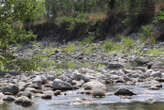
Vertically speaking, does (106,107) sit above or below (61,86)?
above

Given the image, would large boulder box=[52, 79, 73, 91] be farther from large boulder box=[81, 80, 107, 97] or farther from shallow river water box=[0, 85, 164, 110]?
shallow river water box=[0, 85, 164, 110]

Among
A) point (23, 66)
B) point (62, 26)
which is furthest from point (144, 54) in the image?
point (62, 26)

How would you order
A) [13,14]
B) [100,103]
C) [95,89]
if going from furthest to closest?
1. [13,14]
2. [95,89]
3. [100,103]

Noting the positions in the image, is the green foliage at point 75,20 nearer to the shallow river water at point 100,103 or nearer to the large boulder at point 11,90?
the large boulder at point 11,90

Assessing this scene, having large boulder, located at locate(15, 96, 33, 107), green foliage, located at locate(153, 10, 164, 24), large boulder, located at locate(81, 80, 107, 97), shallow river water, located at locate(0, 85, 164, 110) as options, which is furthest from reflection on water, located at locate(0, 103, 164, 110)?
green foliage, located at locate(153, 10, 164, 24)

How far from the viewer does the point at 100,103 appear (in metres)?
4.78

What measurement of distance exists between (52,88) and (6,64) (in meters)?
3.09

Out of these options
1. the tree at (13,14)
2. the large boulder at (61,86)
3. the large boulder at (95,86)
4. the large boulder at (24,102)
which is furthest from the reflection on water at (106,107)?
the tree at (13,14)

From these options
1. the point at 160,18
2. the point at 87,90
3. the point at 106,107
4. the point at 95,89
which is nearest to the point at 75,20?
the point at 160,18

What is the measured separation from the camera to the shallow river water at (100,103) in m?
4.46

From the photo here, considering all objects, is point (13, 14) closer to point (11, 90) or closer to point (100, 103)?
point (11, 90)

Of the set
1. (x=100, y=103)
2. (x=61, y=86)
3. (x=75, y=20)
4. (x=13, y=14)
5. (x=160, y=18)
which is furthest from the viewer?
(x=75, y=20)

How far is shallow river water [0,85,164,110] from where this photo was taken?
446 centimetres

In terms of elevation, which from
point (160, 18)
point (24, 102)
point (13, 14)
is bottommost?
point (24, 102)
